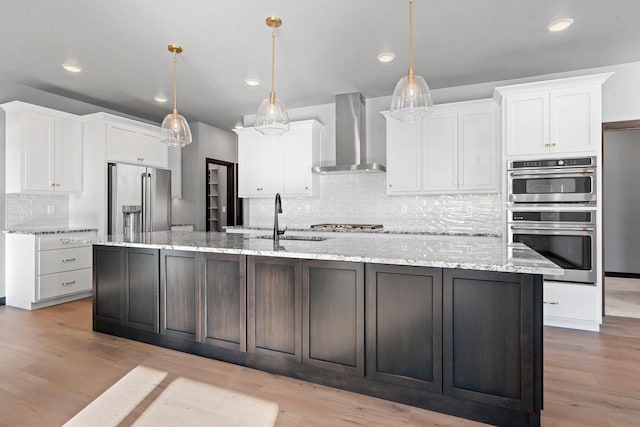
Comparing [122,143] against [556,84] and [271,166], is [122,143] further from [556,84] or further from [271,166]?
[556,84]

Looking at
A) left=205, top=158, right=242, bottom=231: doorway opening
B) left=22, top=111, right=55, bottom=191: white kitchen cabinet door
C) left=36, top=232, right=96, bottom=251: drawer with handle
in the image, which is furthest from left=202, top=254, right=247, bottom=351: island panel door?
left=205, top=158, right=242, bottom=231: doorway opening

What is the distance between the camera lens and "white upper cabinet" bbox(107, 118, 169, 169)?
498 centimetres

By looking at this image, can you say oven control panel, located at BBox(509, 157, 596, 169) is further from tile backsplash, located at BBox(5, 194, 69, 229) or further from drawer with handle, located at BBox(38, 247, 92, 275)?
tile backsplash, located at BBox(5, 194, 69, 229)

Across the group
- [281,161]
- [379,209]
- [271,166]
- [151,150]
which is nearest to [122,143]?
[151,150]

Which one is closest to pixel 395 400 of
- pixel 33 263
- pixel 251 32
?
pixel 251 32

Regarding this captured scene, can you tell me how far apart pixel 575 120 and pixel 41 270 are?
6.10 m

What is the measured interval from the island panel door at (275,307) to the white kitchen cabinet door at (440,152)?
2670 mm

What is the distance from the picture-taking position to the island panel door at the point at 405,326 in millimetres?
2031

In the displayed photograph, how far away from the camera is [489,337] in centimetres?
192

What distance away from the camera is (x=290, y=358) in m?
2.44

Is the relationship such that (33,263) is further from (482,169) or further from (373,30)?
(482,169)

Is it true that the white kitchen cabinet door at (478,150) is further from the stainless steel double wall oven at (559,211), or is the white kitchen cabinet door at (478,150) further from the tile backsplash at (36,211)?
the tile backsplash at (36,211)

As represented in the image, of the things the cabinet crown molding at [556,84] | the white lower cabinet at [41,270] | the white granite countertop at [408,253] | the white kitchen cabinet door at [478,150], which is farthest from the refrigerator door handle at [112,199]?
the cabinet crown molding at [556,84]

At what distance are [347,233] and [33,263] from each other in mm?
3729
